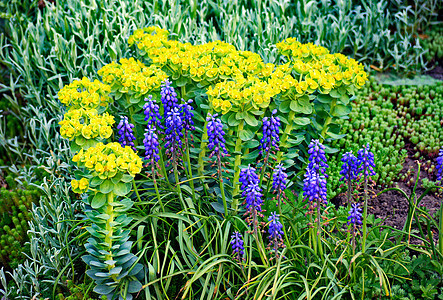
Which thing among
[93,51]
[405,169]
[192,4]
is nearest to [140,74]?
[93,51]

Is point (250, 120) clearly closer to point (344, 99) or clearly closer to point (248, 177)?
point (248, 177)

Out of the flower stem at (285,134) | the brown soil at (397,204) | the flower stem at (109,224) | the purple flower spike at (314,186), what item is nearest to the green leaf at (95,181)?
the flower stem at (109,224)

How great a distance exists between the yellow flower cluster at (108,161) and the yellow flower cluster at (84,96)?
665 millimetres

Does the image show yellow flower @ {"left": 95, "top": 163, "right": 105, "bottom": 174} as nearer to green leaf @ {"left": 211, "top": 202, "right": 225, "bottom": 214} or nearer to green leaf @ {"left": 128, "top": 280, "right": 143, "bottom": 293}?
green leaf @ {"left": 128, "top": 280, "right": 143, "bottom": 293}

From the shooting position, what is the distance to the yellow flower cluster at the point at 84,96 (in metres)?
3.32

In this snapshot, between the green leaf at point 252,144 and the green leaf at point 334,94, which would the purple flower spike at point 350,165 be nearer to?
the green leaf at point 252,144

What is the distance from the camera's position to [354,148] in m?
4.34

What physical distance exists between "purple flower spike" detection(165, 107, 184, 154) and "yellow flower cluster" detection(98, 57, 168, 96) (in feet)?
1.10

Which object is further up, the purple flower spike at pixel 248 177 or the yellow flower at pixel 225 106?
the yellow flower at pixel 225 106

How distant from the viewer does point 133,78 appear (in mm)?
3318

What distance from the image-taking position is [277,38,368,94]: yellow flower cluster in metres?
3.37

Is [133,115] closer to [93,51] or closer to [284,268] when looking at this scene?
[93,51]

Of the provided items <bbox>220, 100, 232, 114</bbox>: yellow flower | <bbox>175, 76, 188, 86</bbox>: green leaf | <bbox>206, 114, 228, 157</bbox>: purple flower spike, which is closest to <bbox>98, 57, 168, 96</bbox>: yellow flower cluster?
<bbox>175, 76, 188, 86</bbox>: green leaf

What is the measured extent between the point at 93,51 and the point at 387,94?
11.4ft
